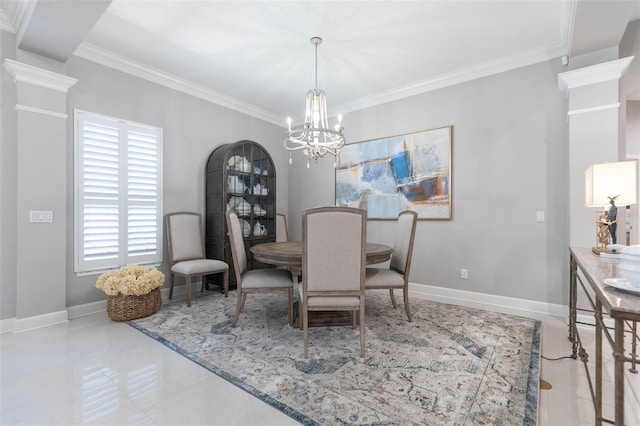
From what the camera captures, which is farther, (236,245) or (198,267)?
(198,267)

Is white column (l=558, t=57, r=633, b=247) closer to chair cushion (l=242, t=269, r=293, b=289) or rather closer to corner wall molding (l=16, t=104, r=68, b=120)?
chair cushion (l=242, t=269, r=293, b=289)

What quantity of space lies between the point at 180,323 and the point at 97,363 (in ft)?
2.53

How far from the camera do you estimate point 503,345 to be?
2334 mm

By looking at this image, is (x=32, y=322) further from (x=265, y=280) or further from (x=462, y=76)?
(x=462, y=76)

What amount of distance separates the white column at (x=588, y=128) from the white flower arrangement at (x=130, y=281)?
13.2ft

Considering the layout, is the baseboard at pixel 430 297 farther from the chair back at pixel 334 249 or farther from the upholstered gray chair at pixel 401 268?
the chair back at pixel 334 249

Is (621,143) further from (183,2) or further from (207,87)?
(207,87)

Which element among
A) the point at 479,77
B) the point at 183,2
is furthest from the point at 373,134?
the point at 183,2

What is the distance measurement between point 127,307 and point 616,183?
3946 mm

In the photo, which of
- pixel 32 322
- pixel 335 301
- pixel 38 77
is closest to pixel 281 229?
pixel 335 301

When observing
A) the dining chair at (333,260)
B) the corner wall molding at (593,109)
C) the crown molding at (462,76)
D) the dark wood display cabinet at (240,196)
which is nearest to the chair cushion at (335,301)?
the dining chair at (333,260)

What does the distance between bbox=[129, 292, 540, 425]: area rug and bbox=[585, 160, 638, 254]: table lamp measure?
1.00 m

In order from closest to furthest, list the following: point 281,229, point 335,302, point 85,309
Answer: point 335,302
point 85,309
point 281,229

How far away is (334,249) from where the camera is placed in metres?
2.17
